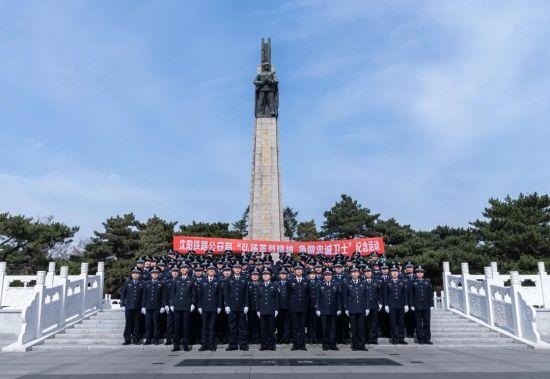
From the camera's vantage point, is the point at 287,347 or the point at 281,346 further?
the point at 281,346

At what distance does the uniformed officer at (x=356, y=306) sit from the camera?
27.8 feet

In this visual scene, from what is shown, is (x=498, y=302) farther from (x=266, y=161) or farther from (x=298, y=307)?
(x=266, y=161)

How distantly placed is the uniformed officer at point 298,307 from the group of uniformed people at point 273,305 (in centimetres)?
2

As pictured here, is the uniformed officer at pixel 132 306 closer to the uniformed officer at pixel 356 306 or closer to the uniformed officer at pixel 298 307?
the uniformed officer at pixel 298 307

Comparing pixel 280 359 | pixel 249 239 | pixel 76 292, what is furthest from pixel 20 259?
pixel 280 359

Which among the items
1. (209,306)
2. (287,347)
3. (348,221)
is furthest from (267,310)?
(348,221)

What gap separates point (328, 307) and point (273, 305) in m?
1.05

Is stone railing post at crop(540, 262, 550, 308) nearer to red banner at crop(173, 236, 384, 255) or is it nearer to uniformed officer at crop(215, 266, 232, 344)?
red banner at crop(173, 236, 384, 255)

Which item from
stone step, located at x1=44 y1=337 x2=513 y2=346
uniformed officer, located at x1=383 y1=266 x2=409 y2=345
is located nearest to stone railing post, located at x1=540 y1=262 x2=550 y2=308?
stone step, located at x1=44 y1=337 x2=513 y2=346

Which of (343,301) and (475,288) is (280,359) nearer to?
(343,301)

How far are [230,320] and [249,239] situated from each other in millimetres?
9064

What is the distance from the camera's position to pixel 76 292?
1105cm

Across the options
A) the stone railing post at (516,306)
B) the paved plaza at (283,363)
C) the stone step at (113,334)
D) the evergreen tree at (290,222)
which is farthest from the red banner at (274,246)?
the evergreen tree at (290,222)

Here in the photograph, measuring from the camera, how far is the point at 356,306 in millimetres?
8477
